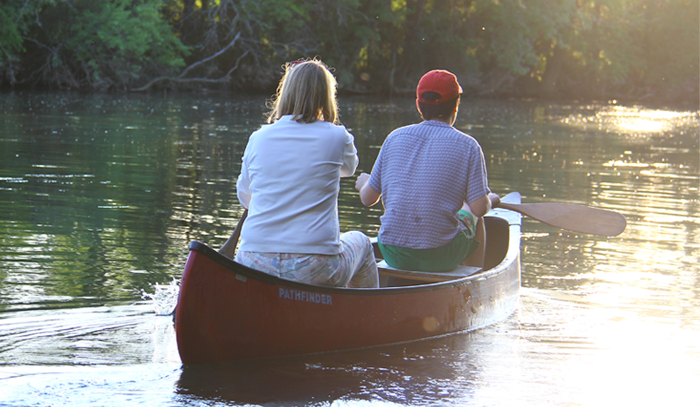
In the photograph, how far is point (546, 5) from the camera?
3631 cm

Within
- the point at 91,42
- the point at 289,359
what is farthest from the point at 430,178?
the point at 91,42

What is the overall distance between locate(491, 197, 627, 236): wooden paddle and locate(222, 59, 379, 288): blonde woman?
2.15m

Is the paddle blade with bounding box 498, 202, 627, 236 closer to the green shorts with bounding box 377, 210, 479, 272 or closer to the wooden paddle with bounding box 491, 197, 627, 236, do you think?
the wooden paddle with bounding box 491, 197, 627, 236

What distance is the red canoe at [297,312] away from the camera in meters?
3.53

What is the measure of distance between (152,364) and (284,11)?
91.3 ft

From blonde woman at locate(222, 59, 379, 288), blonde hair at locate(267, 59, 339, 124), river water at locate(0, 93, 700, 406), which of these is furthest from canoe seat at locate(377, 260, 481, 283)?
blonde hair at locate(267, 59, 339, 124)

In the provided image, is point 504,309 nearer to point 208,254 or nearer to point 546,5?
point 208,254

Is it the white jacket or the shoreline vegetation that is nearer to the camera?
the white jacket

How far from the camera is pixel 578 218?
564 centimetres

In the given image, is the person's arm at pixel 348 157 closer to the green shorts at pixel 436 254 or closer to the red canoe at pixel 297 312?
the red canoe at pixel 297 312

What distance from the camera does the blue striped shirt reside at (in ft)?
14.0

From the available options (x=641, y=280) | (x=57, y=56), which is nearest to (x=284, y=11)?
(x=57, y=56)

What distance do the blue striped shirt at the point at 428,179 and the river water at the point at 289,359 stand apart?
2.03ft

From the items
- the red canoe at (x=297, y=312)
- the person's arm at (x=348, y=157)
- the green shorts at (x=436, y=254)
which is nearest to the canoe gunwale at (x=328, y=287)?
the red canoe at (x=297, y=312)
